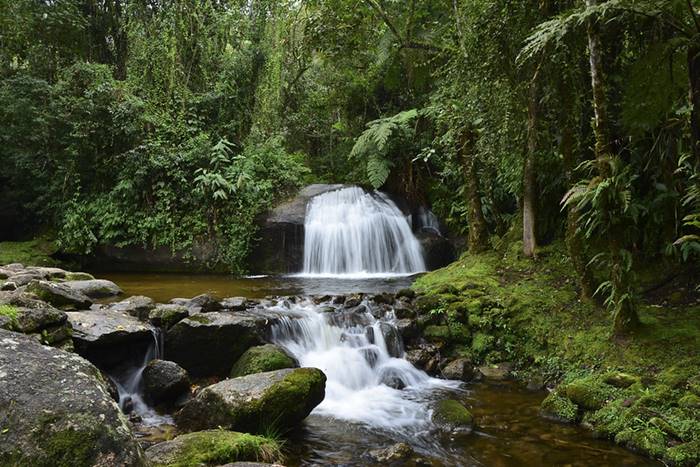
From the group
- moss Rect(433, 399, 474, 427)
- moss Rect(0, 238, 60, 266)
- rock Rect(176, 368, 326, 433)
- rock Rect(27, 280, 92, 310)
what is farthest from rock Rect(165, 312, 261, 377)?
moss Rect(0, 238, 60, 266)

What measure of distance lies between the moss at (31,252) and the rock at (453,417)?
39.4 feet

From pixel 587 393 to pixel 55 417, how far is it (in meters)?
4.74

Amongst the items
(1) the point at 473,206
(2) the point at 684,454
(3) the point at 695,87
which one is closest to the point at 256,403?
(2) the point at 684,454

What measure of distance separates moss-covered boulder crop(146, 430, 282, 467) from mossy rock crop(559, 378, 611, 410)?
10.3 feet

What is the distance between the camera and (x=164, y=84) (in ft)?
50.0

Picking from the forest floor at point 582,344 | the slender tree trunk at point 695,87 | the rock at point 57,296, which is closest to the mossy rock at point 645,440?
the forest floor at point 582,344

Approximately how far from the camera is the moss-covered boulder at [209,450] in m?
3.36

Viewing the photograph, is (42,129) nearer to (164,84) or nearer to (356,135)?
(164,84)

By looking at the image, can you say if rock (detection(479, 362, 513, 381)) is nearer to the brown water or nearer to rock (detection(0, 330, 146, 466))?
the brown water

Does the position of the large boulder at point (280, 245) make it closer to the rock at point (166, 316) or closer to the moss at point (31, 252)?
the moss at point (31, 252)

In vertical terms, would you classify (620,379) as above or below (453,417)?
above

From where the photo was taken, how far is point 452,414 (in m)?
5.07

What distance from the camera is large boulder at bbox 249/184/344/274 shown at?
42.7 feet

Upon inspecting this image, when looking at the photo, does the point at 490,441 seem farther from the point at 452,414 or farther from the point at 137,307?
the point at 137,307
